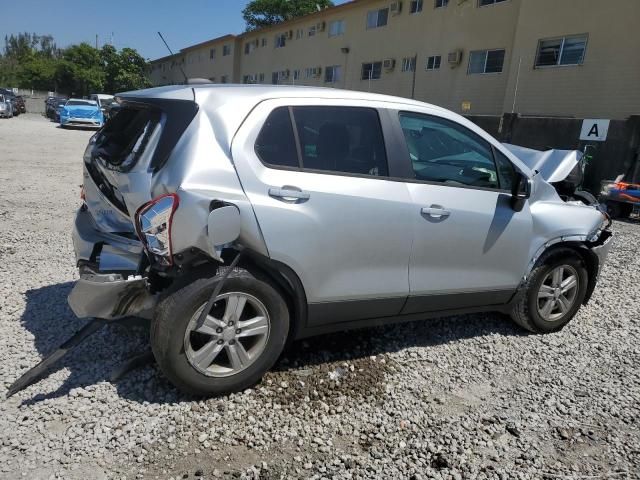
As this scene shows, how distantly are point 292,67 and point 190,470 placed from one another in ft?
114

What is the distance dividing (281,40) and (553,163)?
34309 millimetres

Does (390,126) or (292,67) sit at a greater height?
(292,67)

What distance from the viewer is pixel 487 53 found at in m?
20.4

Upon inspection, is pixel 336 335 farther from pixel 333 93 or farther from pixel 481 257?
pixel 333 93

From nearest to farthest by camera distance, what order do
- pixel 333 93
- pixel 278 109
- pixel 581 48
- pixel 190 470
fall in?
1. pixel 190 470
2. pixel 278 109
3. pixel 333 93
4. pixel 581 48

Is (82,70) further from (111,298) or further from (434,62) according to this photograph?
(111,298)

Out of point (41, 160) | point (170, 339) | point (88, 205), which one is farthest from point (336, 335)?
point (41, 160)

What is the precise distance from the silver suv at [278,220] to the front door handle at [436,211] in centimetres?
2

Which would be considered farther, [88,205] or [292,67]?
[292,67]

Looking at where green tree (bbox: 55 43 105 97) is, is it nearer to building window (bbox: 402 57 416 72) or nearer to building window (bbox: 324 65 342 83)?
building window (bbox: 324 65 342 83)

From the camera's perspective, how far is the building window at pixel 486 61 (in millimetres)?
19922

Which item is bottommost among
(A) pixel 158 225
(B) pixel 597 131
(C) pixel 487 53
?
(A) pixel 158 225

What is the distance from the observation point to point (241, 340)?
2.93 meters

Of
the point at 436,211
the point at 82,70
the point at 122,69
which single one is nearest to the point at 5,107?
the point at 122,69
